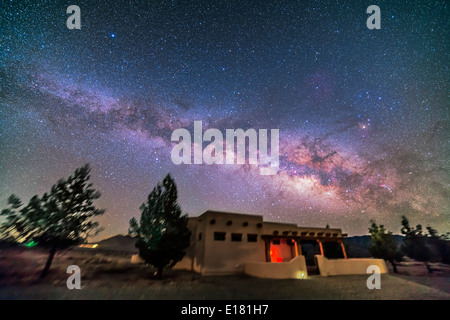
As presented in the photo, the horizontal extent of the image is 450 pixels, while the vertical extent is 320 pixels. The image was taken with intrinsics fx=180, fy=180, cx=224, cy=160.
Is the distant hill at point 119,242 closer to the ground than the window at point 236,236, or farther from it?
closer to the ground

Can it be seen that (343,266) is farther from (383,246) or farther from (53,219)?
(53,219)

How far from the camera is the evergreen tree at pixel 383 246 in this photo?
91.9 ft

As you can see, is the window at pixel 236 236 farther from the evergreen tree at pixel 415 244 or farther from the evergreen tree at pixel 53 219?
the evergreen tree at pixel 415 244

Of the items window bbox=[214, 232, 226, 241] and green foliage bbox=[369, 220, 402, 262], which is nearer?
window bbox=[214, 232, 226, 241]

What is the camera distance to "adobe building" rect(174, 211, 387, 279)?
18141 mm

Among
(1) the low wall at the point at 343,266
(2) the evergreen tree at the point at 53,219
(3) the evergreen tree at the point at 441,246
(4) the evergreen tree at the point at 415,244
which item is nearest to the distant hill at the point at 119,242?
(2) the evergreen tree at the point at 53,219

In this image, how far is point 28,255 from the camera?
23.4 meters

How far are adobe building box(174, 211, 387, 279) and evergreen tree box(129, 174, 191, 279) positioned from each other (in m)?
3.17

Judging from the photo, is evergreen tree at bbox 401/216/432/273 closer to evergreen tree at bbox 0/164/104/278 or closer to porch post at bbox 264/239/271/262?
porch post at bbox 264/239/271/262

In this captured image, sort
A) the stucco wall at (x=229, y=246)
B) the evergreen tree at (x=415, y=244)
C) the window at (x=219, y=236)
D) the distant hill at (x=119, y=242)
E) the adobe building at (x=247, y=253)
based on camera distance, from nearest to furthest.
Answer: the adobe building at (x=247, y=253)
the stucco wall at (x=229, y=246)
the window at (x=219, y=236)
the evergreen tree at (x=415, y=244)
the distant hill at (x=119, y=242)

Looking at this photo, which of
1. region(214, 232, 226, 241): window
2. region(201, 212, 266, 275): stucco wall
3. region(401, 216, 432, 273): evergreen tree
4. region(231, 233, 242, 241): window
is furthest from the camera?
region(401, 216, 432, 273): evergreen tree

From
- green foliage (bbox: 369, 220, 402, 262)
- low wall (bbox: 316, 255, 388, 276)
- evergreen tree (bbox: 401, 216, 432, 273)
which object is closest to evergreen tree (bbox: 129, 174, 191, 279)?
low wall (bbox: 316, 255, 388, 276)
